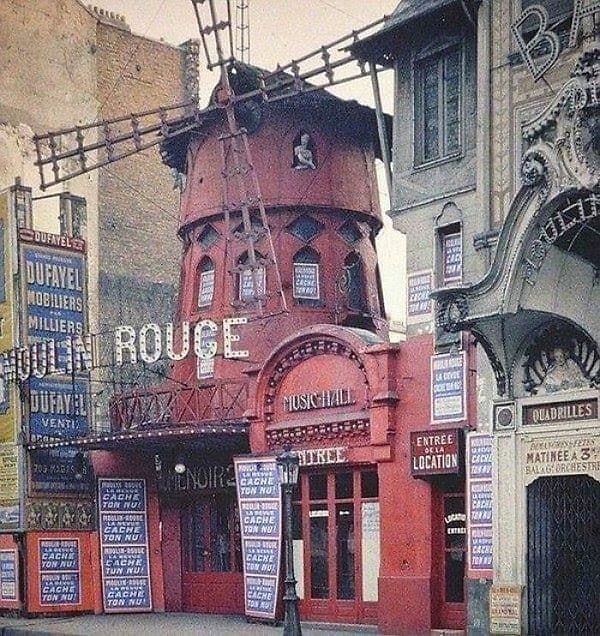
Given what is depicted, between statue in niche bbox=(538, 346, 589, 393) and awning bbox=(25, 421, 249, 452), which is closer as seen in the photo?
statue in niche bbox=(538, 346, 589, 393)

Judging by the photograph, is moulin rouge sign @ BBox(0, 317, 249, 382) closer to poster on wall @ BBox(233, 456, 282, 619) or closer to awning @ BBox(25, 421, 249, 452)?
awning @ BBox(25, 421, 249, 452)

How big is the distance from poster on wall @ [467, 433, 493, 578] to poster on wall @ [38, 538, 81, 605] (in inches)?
380

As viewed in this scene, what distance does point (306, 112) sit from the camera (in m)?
28.4

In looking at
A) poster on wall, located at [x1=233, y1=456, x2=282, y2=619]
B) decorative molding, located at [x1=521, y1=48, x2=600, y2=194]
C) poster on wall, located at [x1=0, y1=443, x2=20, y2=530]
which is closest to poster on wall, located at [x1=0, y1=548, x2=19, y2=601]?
poster on wall, located at [x1=0, y1=443, x2=20, y2=530]

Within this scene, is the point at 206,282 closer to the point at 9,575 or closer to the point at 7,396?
the point at 7,396

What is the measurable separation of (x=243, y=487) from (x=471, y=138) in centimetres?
740

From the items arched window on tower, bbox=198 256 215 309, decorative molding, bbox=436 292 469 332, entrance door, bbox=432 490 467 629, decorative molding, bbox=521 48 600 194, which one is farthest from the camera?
arched window on tower, bbox=198 256 215 309

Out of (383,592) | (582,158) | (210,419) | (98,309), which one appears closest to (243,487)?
(210,419)

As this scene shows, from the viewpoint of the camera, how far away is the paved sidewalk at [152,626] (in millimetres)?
21594

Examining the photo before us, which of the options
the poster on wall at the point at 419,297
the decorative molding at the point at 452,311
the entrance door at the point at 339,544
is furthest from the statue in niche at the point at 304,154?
the decorative molding at the point at 452,311

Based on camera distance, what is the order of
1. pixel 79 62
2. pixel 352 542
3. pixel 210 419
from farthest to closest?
pixel 79 62, pixel 210 419, pixel 352 542

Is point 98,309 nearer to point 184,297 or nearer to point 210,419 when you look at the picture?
point 184,297

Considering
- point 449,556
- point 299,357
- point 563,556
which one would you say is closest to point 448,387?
point 449,556

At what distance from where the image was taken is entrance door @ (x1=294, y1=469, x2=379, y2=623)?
21.6 metres
